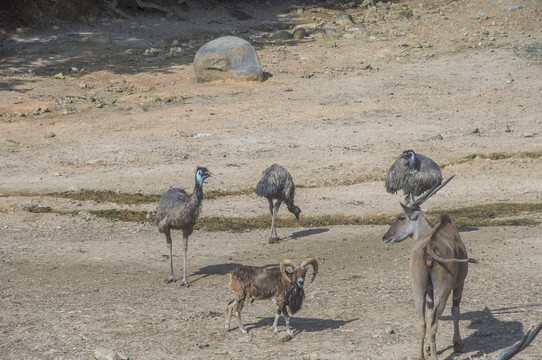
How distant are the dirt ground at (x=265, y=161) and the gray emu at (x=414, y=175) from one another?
1.25 m

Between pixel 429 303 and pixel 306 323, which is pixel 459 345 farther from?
pixel 306 323

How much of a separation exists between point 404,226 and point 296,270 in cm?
160

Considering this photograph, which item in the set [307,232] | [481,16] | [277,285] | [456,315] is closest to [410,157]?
[307,232]

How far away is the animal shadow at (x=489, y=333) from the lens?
9359 millimetres

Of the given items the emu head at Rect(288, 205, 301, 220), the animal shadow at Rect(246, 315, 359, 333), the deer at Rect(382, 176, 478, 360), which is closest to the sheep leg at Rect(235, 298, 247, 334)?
the animal shadow at Rect(246, 315, 359, 333)

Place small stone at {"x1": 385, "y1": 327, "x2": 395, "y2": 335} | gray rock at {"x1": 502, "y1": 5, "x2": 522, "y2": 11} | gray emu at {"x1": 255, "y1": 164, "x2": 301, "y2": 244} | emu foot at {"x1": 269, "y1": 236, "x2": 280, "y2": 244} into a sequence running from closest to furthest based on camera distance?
small stone at {"x1": 385, "y1": 327, "x2": 395, "y2": 335}
emu foot at {"x1": 269, "y1": 236, "x2": 280, "y2": 244}
gray emu at {"x1": 255, "y1": 164, "x2": 301, "y2": 244}
gray rock at {"x1": 502, "y1": 5, "x2": 522, "y2": 11}

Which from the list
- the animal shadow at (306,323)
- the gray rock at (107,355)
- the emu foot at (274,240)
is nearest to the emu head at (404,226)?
the animal shadow at (306,323)

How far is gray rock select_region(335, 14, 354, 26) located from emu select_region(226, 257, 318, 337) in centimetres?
3050

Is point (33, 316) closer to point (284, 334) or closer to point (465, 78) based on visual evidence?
point (284, 334)

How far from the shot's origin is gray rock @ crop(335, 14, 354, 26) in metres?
39.2

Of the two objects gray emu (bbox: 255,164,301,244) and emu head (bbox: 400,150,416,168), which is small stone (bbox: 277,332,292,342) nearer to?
gray emu (bbox: 255,164,301,244)

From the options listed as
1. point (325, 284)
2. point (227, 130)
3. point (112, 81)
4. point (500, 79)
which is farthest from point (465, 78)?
point (325, 284)

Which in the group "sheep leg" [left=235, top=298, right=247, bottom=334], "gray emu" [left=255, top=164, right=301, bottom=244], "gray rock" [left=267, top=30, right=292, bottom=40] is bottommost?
"sheep leg" [left=235, top=298, right=247, bottom=334]

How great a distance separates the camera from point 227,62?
29844 mm
